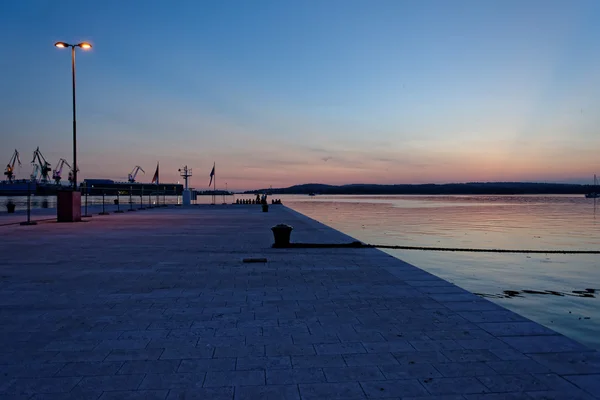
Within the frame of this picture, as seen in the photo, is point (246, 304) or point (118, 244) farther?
point (118, 244)

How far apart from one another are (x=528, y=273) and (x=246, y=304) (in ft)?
Answer: 30.2

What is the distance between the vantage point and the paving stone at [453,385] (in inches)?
140

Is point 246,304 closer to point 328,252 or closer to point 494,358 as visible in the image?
point 494,358

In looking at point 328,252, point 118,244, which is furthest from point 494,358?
point 118,244

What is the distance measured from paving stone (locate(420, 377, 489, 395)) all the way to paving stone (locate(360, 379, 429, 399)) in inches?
3.3

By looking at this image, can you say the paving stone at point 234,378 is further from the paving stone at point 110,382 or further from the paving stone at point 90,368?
the paving stone at point 90,368

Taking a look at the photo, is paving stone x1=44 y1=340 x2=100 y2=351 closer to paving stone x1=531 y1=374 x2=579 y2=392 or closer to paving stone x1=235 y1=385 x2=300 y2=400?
paving stone x1=235 y1=385 x2=300 y2=400

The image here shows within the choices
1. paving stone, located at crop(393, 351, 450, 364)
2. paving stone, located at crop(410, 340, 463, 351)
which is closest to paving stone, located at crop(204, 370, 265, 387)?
paving stone, located at crop(393, 351, 450, 364)

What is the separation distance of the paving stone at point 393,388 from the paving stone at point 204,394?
1.15m

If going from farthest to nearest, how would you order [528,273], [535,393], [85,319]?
1. [528,273]
2. [85,319]
3. [535,393]

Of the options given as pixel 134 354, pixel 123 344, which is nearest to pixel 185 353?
pixel 134 354

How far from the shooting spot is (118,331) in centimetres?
511

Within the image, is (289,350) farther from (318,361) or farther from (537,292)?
(537,292)

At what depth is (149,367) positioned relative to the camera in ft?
13.2
